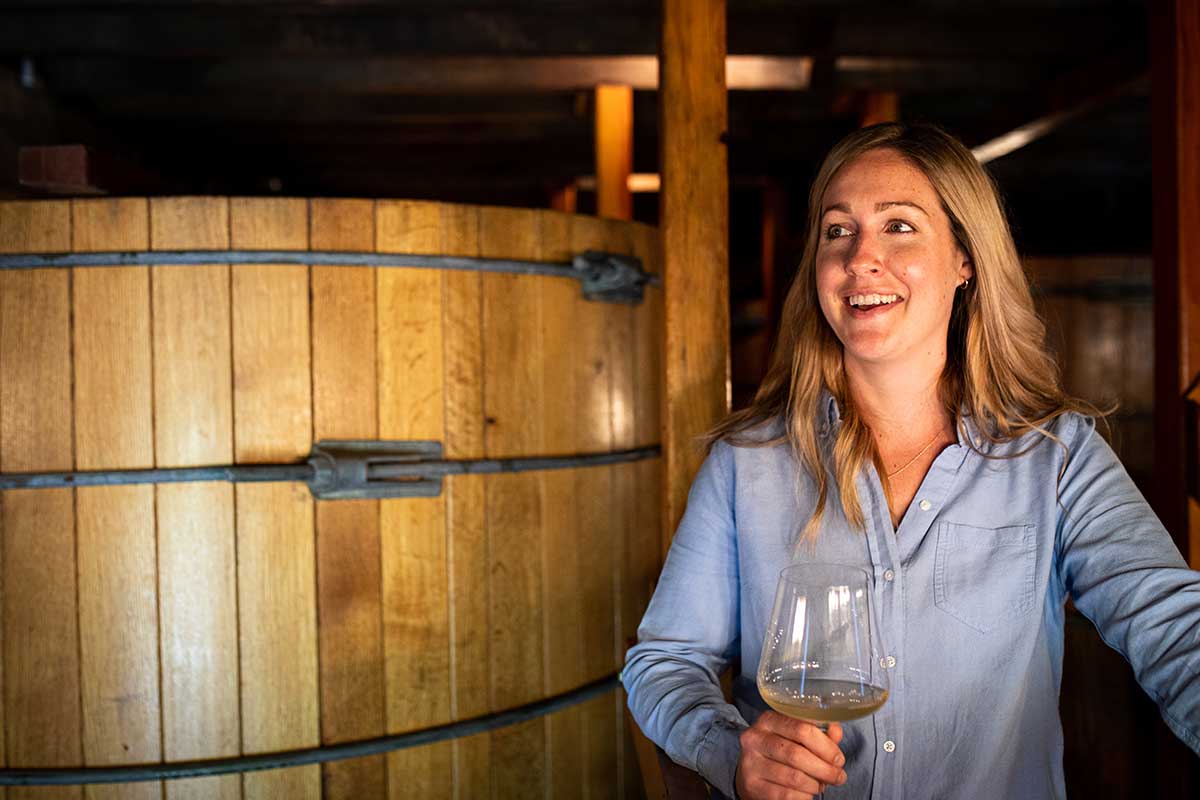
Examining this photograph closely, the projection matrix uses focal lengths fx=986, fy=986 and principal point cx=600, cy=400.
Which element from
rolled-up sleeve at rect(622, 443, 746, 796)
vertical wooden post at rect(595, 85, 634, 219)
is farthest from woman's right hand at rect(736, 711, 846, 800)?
vertical wooden post at rect(595, 85, 634, 219)

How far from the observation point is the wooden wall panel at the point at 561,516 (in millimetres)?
2938

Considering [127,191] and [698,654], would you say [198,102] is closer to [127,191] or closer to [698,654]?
[127,191]

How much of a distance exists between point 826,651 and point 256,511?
1.86 m

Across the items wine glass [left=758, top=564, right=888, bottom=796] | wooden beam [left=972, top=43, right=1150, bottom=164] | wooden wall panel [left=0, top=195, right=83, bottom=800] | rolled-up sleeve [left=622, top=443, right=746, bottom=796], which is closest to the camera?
wine glass [left=758, top=564, right=888, bottom=796]

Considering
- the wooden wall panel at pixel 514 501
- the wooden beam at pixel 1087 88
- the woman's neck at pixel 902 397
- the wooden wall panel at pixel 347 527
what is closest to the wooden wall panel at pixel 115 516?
the wooden wall panel at pixel 347 527

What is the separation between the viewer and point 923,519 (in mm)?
1555

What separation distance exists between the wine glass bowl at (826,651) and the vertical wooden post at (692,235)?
4.15 ft

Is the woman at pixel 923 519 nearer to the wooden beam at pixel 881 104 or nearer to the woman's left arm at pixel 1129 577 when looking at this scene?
the woman's left arm at pixel 1129 577

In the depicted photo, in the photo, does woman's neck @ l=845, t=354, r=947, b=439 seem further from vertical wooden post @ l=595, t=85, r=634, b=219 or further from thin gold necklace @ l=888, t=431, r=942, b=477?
vertical wooden post @ l=595, t=85, r=634, b=219

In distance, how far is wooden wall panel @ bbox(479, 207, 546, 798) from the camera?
9.30ft

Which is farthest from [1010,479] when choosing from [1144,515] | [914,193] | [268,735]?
[268,735]

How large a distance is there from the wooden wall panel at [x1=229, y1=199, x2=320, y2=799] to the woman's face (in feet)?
4.98

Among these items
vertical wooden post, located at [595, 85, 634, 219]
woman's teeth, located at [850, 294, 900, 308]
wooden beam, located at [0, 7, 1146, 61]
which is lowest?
woman's teeth, located at [850, 294, 900, 308]

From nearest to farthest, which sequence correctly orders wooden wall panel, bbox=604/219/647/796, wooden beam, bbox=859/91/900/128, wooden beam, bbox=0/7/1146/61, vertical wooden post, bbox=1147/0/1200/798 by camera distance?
vertical wooden post, bbox=1147/0/1200/798 < wooden wall panel, bbox=604/219/647/796 < wooden beam, bbox=0/7/1146/61 < wooden beam, bbox=859/91/900/128
